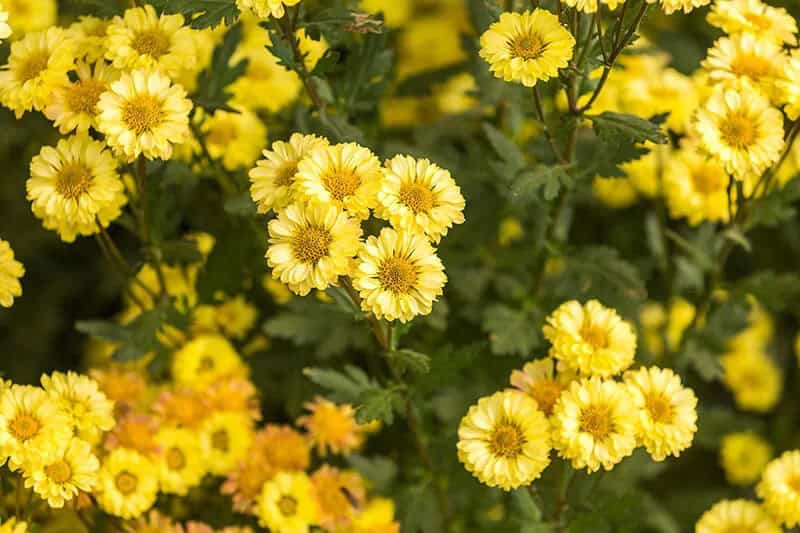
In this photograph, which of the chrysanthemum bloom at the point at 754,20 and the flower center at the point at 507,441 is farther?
the chrysanthemum bloom at the point at 754,20

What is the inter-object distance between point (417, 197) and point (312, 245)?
167 millimetres

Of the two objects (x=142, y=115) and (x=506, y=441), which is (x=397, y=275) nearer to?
(x=506, y=441)

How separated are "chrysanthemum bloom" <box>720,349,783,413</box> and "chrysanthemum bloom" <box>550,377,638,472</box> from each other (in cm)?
124

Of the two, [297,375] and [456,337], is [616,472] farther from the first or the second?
[297,375]

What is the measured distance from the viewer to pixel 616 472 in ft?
7.21

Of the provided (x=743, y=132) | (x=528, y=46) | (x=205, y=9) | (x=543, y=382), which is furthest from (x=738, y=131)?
(x=205, y=9)

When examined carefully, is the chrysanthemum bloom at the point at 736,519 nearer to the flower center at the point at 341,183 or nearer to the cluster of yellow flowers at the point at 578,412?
the cluster of yellow flowers at the point at 578,412

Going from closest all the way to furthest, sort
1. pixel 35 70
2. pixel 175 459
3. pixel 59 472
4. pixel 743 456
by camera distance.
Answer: pixel 59 472 → pixel 35 70 → pixel 175 459 → pixel 743 456

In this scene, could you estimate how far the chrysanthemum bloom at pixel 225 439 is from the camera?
1877mm

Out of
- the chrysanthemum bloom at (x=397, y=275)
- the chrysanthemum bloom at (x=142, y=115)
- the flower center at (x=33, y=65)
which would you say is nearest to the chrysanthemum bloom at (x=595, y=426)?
the chrysanthemum bloom at (x=397, y=275)

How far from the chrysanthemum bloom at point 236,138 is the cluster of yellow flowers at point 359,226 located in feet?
1.91

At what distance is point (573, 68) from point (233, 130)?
81 cm

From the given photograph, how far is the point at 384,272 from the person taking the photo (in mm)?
1398

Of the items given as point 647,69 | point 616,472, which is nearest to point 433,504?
point 616,472
